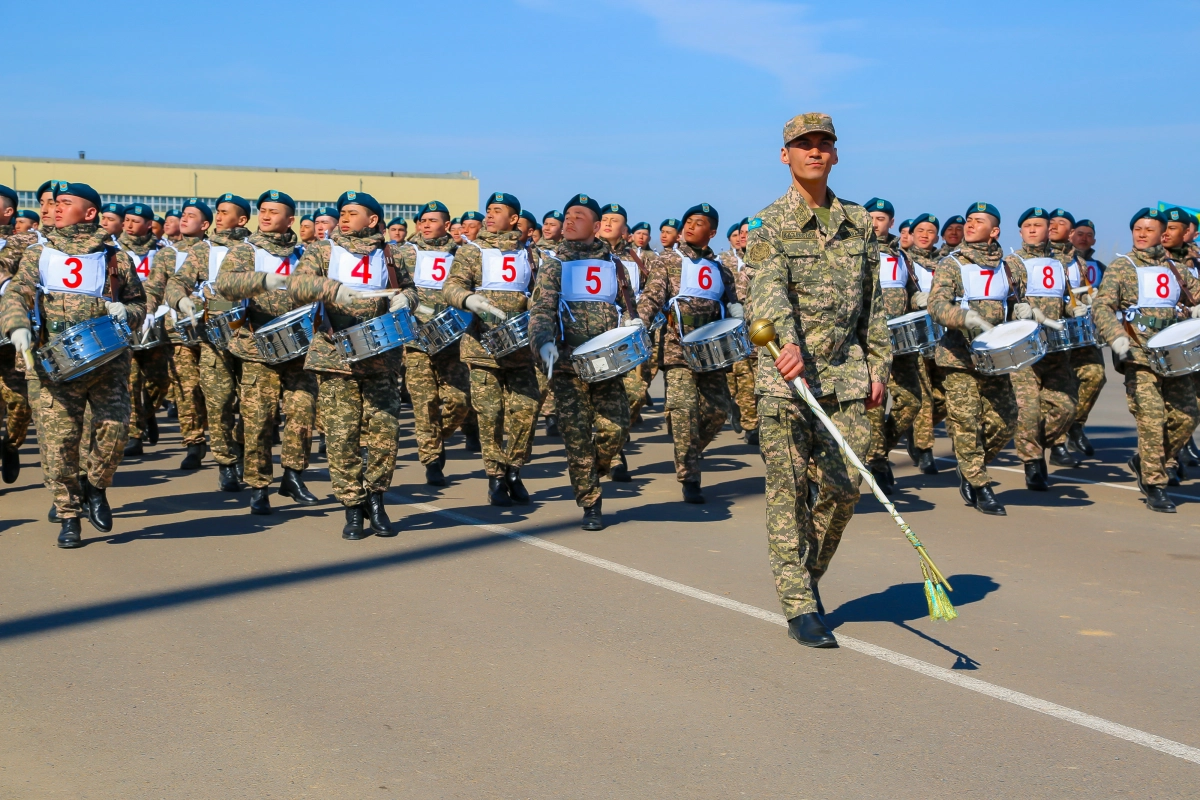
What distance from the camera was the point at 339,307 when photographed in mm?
7801

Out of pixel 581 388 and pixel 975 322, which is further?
pixel 975 322

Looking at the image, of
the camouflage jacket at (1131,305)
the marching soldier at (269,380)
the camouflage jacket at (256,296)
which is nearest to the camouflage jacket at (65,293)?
the camouflage jacket at (256,296)

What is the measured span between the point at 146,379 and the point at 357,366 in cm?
508

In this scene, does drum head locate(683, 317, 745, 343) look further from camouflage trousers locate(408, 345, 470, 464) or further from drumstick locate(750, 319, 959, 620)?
drumstick locate(750, 319, 959, 620)

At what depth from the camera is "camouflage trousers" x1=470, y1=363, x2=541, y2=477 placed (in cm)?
966

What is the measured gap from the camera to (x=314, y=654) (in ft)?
18.1

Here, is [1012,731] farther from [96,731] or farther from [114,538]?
[114,538]

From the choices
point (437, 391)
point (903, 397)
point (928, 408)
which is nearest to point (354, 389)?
point (437, 391)

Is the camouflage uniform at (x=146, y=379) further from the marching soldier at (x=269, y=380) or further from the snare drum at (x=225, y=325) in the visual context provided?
the marching soldier at (x=269, y=380)

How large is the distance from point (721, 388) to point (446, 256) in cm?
379

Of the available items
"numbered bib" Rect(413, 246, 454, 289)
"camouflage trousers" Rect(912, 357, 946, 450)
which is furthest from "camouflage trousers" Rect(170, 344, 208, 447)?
"camouflage trousers" Rect(912, 357, 946, 450)

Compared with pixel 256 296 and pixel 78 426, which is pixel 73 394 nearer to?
pixel 78 426

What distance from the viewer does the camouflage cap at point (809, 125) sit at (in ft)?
18.4

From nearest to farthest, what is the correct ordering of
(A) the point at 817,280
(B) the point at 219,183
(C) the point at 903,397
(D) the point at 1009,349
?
(A) the point at 817,280 < (D) the point at 1009,349 < (C) the point at 903,397 < (B) the point at 219,183
